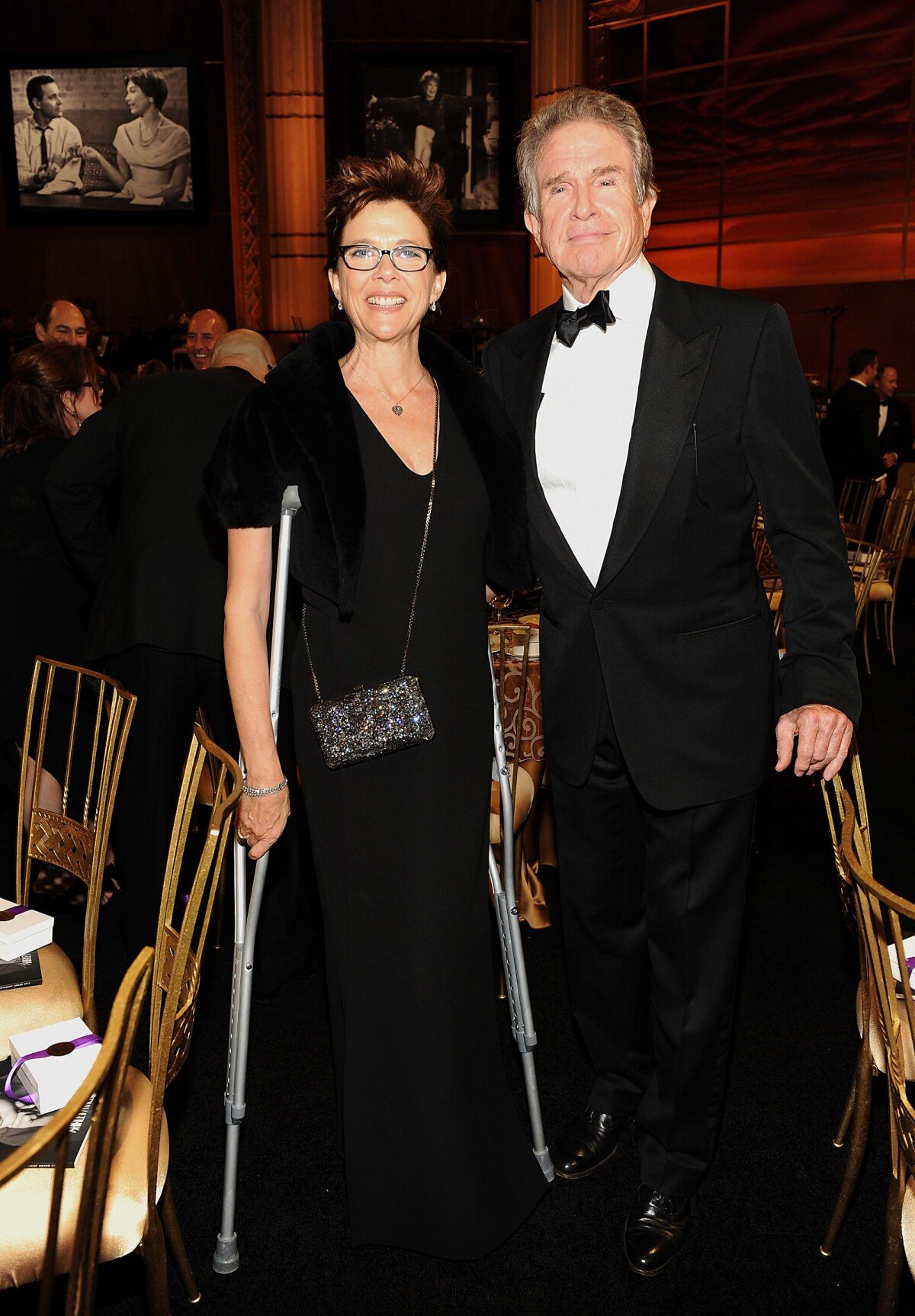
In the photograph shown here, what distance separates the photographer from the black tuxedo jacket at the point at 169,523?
9.75ft

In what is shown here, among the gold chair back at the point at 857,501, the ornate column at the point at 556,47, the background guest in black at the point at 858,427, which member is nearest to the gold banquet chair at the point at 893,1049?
the gold chair back at the point at 857,501

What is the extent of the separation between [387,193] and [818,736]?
1.17m

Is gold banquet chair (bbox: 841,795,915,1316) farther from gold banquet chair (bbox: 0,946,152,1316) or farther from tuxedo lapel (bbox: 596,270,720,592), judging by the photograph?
gold banquet chair (bbox: 0,946,152,1316)

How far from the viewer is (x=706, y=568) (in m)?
2.00

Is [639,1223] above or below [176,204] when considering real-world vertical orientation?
below

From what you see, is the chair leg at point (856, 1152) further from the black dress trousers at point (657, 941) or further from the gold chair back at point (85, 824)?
the gold chair back at point (85, 824)

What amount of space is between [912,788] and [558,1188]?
2.92 m

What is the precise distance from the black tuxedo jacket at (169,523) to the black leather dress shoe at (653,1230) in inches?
65.1

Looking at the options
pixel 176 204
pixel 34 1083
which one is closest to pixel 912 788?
pixel 34 1083

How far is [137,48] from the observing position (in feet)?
44.6

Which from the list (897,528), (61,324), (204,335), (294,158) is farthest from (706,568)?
(294,158)

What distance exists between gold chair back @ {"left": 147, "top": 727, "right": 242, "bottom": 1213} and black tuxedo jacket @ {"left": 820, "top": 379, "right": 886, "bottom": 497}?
7561mm


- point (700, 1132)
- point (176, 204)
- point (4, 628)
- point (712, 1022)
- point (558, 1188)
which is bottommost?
point (558, 1188)

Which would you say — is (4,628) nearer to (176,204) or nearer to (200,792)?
(200,792)
